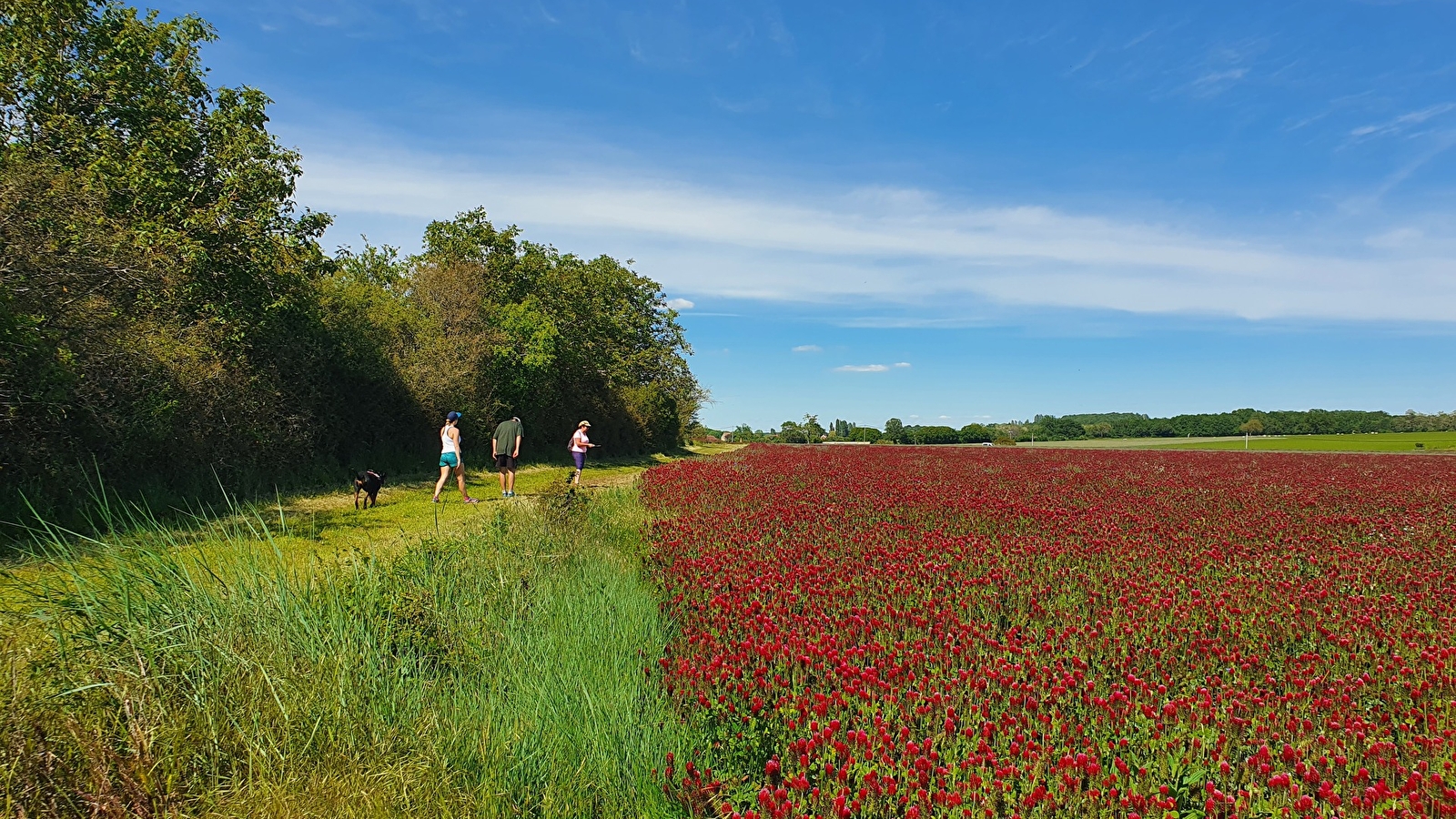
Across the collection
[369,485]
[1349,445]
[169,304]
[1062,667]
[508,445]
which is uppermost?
[169,304]

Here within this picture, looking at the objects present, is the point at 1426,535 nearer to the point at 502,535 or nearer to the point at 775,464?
the point at 502,535

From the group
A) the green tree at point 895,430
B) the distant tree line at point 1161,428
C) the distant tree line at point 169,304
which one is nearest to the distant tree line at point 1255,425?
the distant tree line at point 1161,428

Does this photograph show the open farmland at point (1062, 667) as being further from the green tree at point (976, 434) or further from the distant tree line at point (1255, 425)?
the distant tree line at point (1255, 425)

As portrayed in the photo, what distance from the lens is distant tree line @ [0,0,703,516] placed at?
30.4 ft

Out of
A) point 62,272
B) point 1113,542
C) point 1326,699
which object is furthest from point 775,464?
point 1326,699

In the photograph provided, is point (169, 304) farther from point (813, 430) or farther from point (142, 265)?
point (813, 430)

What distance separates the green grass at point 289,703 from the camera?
2.88 metres

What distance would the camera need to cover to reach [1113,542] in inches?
299

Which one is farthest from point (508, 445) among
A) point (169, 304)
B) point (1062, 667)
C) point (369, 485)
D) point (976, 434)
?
point (976, 434)

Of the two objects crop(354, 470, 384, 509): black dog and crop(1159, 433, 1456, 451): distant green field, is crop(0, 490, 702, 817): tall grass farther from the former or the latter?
crop(1159, 433, 1456, 451): distant green field

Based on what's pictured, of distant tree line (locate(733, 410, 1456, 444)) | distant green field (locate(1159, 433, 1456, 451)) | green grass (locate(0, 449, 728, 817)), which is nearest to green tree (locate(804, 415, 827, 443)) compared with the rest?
distant tree line (locate(733, 410, 1456, 444))

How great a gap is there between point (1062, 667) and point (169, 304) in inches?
601

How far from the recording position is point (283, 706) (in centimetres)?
317

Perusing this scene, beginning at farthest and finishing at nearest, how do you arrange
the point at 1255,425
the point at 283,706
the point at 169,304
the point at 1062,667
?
the point at 1255,425
the point at 169,304
the point at 1062,667
the point at 283,706
